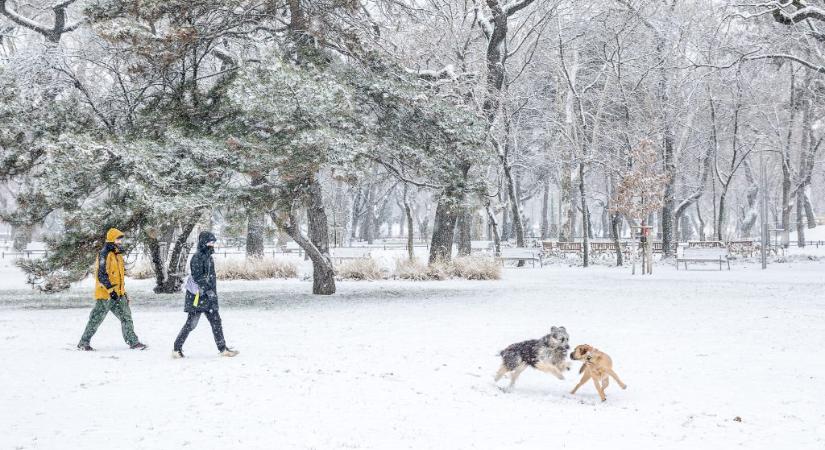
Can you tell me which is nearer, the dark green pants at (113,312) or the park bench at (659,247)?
the dark green pants at (113,312)

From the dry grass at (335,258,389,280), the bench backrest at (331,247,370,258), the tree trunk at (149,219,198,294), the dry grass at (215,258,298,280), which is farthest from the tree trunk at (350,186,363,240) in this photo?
the tree trunk at (149,219,198,294)

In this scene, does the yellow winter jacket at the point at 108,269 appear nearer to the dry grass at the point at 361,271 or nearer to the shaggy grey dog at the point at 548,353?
the shaggy grey dog at the point at 548,353

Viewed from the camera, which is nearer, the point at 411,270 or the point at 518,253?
the point at 411,270

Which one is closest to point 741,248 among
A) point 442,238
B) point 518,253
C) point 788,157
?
point 788,157

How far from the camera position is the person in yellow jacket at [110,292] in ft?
31.8

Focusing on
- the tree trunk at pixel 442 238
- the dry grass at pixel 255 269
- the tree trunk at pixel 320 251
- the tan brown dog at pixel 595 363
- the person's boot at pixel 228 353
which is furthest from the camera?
the dry grass at pixel 255 269

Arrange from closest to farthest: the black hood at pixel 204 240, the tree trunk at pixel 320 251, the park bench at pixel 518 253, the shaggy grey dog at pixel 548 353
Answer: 1. the shaggy grey dog at pixel 548 353
2. the black hood at pixel 204 240
3. the tree trunk at pixel 320 251
4. the park bench at pixel 518 253

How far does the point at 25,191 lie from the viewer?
626 inches

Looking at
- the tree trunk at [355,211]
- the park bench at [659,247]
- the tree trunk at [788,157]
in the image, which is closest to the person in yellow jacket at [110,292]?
the park bench at [659,247]

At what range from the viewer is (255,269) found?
79.6ft

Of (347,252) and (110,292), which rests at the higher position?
(347,252)

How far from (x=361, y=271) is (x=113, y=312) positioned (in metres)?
13.4

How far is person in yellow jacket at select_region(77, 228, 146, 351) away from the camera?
9.68m

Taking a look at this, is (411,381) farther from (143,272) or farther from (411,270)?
(143,272)
